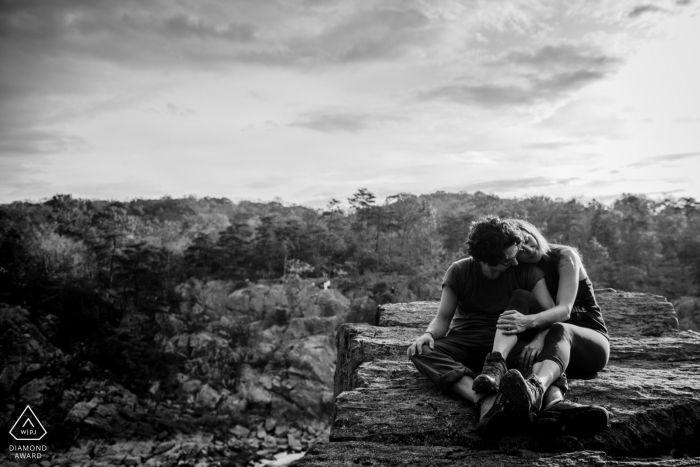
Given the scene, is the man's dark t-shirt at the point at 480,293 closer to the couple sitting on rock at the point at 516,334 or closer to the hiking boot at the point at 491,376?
the couple sitting on rock at the point at 516,334

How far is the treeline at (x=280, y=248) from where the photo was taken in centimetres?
1983

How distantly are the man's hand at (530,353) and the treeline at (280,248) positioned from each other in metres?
18.5

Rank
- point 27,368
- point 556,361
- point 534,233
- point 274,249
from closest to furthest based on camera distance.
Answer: point 556,361, point 534,233, point 27,368, point 274,249

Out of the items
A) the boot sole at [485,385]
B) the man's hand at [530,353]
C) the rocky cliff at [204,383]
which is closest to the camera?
the boot sole at [485,385]

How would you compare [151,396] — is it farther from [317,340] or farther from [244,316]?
[317,340]

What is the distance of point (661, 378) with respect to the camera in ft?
10.6

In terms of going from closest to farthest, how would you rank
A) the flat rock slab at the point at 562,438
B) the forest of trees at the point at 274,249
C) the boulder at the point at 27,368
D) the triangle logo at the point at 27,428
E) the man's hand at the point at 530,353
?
1. the flat rock slab at the point at 562,438
2. the man's hand at the point at 530,353
3. the triangle logo at the point at 27,428
4. the boulder at the point at 27,368
5. the forest of trees at the point at 274,249

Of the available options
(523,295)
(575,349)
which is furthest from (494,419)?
(575,349)

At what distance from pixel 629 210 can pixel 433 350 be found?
Answer: 91.1 feet

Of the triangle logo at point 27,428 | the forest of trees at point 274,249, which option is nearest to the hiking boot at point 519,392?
the triangle logo at point 27,428

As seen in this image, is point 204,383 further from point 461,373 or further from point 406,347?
point 461,373

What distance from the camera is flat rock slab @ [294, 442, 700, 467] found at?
85.4 inches

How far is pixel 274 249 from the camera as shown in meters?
23.3

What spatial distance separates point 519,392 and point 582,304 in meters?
1.22
